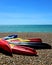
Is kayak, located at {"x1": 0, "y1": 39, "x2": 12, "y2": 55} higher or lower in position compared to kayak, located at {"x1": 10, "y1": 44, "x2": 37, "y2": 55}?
higher

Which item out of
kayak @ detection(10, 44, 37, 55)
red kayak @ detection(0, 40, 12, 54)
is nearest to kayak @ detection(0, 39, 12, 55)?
red kayak @ detection(0, 40, 12, 54)

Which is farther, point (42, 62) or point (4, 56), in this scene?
point (4, 56)

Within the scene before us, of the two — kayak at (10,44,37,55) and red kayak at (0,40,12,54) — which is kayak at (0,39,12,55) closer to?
red kayak at (0,40,12,54)

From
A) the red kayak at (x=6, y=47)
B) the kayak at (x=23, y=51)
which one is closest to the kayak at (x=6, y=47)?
the red kayak at (x=6, y=47)

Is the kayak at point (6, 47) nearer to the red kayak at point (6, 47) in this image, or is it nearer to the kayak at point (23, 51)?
the red kayak at point (6, 47)

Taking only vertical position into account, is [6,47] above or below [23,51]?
above

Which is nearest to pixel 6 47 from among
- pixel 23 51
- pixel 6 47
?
pixel 6 47

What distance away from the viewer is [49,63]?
8.40 metres

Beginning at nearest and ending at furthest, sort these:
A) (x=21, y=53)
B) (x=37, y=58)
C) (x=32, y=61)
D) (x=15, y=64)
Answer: (x=15, y=64), (x=32, y=61), (x=37, y=58), (x=21, y=53)

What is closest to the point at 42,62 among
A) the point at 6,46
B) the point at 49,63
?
the point at 49,63

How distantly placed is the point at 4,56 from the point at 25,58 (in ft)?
3.37

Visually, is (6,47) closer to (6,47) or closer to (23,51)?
(6,47)

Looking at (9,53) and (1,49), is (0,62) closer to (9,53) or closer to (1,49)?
(9,53)

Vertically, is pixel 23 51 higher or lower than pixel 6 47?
lower
